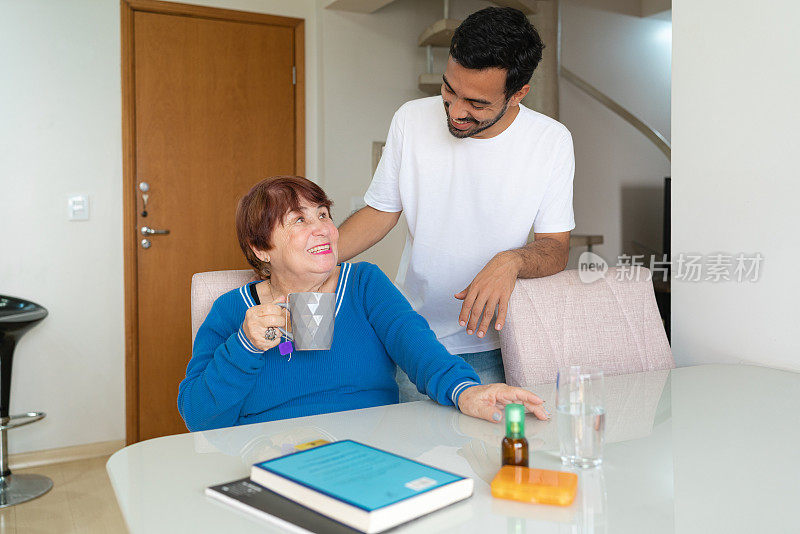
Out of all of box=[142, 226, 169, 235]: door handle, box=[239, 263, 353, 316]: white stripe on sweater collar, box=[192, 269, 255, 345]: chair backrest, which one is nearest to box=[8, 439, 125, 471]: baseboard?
box=[142, 226, 169, 235]: door handle

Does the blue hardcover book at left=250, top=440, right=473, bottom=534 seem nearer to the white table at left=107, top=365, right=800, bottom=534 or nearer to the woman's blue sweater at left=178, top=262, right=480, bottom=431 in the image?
the white table at left=107, top=365, right=800, bottom=534

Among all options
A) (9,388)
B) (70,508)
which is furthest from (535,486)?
(9,388)

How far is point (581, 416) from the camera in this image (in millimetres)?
960

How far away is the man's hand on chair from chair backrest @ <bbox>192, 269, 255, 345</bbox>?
1.71 ft

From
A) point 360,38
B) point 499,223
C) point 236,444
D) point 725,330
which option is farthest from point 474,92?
point 360,38

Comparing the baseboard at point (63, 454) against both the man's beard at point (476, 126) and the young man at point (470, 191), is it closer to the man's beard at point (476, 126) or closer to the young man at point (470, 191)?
the young man at point (470, 191)

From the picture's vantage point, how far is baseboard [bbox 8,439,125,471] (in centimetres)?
337

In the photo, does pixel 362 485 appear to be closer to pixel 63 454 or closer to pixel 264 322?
pixel 264 322

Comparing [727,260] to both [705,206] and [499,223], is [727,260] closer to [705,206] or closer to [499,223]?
[705,206]

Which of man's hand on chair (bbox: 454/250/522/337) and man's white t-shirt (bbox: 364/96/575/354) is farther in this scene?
man's white t-shirt (bbox: 364/96/575/354)

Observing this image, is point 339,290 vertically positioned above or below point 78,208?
below

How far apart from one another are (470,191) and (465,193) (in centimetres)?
1

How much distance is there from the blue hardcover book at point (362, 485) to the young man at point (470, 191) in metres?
0.90

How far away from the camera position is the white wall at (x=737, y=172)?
5.45ft
